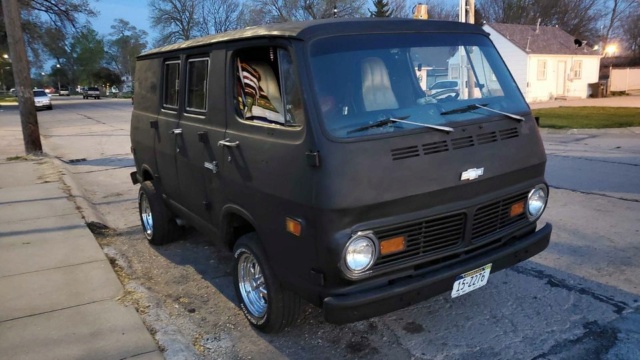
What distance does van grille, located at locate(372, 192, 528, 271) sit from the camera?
2889 millimetres

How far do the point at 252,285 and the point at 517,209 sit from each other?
201 cm

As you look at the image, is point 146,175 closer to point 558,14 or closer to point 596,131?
point 596,131

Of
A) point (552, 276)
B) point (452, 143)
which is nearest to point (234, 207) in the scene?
point (452, 143)

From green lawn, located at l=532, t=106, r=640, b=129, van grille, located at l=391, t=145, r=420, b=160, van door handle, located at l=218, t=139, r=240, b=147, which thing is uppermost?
van door handle, located at l=218, t=139, r=240, b=147

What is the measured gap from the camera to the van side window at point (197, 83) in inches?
158

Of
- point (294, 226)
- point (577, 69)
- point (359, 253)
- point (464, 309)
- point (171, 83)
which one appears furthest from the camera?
point (577, 69)

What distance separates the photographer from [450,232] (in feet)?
10.2

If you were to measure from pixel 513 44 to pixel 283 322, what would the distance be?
30917 millimetres

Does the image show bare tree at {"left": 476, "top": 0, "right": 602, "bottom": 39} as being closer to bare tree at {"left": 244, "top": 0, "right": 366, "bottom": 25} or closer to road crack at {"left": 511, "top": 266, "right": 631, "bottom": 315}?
bare tree at {"left": 244, "top": 0, "right": 366, "bottom": 25}

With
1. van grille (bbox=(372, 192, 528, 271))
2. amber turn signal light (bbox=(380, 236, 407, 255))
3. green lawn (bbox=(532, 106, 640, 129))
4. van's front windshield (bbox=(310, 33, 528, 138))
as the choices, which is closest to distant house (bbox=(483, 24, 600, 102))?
green lawn (bbox=(532, 106, 640, 129))

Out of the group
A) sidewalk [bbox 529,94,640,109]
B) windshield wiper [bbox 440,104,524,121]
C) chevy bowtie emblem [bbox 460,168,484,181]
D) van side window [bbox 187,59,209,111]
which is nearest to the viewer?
chevy bowtie emblem [bbox 460,168,484,181]

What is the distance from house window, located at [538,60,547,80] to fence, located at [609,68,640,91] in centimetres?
766

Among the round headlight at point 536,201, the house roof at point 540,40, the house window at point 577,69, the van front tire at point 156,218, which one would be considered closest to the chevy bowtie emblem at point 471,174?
the round headlight at point 536,201

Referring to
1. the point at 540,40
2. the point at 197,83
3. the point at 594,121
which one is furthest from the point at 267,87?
the point at 540,40
